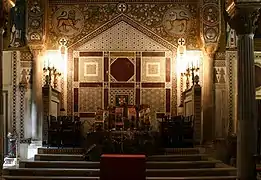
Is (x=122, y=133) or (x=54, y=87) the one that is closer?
(x=122, y=133)

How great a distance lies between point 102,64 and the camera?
781 inches

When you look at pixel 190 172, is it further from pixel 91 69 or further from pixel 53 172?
pixel 91 69

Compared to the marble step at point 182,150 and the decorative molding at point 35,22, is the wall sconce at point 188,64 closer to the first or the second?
the marble step at point 182,150

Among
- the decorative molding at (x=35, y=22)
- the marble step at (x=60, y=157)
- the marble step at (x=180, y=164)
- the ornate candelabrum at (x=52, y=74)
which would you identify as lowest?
the marble step at (x=180, y=164)

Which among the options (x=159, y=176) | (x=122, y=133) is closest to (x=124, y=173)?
(x=159, y=176)

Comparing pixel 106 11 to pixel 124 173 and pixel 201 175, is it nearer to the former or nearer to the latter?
pixel 201 175

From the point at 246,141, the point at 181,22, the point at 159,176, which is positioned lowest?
the point at 159,176

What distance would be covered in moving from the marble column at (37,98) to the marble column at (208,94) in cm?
536

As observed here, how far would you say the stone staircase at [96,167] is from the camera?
14.6 m

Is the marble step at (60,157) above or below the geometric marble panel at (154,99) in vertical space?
below

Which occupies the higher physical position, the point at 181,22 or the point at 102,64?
the point at 181,22

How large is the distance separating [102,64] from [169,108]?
280 cm

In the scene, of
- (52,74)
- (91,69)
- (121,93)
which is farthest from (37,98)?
(121,93)

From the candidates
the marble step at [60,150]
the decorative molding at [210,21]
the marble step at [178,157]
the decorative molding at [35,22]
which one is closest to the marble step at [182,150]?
the marble step at [178,157]
